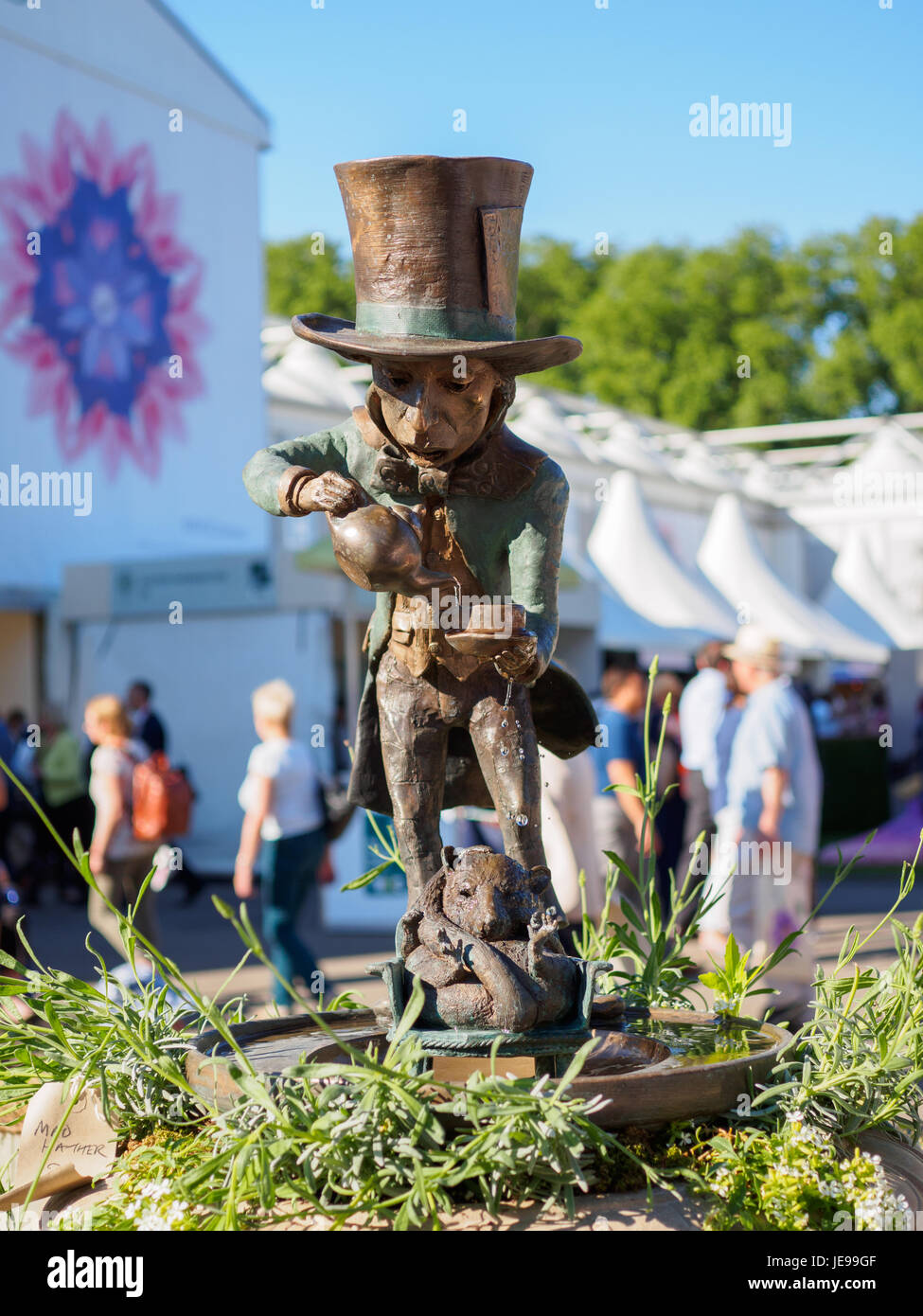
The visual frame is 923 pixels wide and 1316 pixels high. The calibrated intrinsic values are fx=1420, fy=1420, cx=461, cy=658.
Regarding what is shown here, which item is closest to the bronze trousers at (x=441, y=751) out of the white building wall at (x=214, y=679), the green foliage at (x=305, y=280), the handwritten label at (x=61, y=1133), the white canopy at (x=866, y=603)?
the handwritten label at (x=61, y=1133)

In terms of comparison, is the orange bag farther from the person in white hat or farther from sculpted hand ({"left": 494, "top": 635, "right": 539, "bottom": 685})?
sculpted hand ({"left": 494, "top": 635, "right": 539, "bottom": 685})

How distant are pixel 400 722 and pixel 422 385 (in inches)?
29.9

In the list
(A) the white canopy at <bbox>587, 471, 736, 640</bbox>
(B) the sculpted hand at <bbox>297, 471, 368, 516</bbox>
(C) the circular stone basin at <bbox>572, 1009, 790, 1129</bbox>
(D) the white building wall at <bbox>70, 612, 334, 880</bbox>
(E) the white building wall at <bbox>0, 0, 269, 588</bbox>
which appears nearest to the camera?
(C) the circular stone basin at <bbox>572, 1009, 790, 1129</bbox>

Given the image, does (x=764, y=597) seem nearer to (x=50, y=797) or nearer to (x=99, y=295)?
(x=99, y=295)

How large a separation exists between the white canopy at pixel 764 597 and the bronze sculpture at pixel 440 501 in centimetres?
1299

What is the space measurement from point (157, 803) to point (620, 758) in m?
2.17

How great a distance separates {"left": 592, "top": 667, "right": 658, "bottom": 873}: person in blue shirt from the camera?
649 cm

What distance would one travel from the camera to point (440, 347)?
9.03 ft

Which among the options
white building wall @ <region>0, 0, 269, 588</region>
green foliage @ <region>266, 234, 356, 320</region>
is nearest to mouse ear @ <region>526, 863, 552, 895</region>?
white building wall @ <region>0, 0, 269, 588</region>

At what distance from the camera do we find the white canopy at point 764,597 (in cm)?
1630

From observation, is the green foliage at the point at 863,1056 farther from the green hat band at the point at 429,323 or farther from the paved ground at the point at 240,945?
the paved ground at the point at 240,945

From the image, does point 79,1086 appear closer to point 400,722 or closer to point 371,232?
point 400,722

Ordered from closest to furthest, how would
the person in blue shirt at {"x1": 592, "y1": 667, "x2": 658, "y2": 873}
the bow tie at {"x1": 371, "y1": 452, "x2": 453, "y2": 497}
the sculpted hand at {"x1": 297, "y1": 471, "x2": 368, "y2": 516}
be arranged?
the sculpted hand at {"x1": 297, "y1": 471, "x2": 368, "y2": 516} < the bow tie at {"x1": 371, "y1": 452, "x2": 453, "y2": 497} < the person in blue shirt at {"x1": 592, "y1": 667, "x2": 658, "y2": 873}

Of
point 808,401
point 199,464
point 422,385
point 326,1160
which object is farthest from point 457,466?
point 808,401
